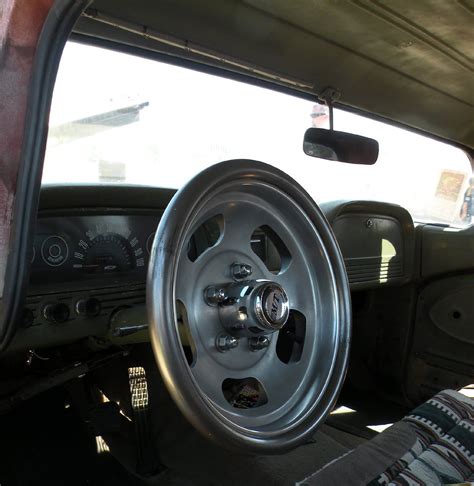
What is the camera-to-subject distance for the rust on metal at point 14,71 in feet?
3.24

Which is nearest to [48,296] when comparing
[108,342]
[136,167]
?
[108,342]

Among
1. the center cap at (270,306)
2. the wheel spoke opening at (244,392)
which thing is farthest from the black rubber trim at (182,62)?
the wheel spoke opening at (244,392)

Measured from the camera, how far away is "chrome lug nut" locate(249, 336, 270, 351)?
4.51ft

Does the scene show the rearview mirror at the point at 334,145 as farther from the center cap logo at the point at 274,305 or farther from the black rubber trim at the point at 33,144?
the black rubber trim at the point at 33,144

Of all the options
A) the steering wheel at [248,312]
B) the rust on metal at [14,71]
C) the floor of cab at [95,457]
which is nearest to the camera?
the rust on metal at [14,71]

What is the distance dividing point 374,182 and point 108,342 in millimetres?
1923

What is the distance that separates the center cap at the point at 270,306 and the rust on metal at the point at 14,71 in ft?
1.91

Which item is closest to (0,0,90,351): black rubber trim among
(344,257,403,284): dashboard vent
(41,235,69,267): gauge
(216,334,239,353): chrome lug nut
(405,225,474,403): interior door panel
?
(216,334,239,353): chrome lug nut

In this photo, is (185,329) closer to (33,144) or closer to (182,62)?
(33,144)

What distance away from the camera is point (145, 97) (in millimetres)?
1954

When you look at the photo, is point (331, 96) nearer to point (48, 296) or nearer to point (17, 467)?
point (48, 296)

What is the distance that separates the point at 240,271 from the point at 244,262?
0.13 feet

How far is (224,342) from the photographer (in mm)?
1300

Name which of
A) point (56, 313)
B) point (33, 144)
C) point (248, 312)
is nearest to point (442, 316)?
point (248, 312)
